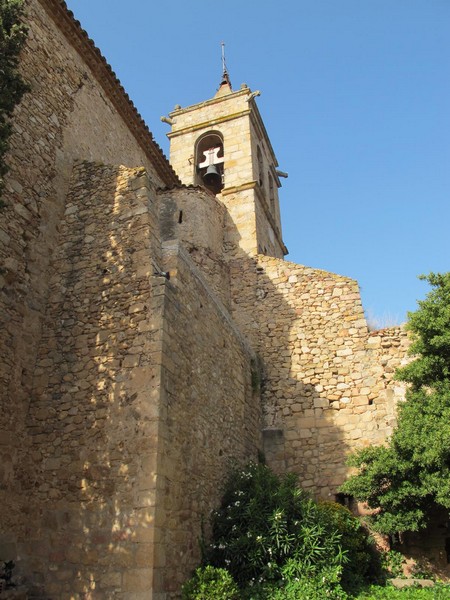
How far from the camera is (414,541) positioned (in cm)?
888

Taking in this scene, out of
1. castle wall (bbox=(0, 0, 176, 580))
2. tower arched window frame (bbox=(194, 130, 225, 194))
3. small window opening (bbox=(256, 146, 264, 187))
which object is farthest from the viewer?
small window opening (bbox=(256, 146, 264, 187))

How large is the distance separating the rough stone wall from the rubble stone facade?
0.10ft

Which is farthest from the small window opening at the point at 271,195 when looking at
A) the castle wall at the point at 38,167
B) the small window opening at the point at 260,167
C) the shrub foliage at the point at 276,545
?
the shrub foliage at the point at 276,545

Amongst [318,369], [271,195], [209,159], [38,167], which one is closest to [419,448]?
[318,369]

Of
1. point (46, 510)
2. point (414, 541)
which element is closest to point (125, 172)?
point (46, 510)

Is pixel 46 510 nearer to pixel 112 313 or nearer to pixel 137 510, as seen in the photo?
pixel 137 510

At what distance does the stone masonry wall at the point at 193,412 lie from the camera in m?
5.93

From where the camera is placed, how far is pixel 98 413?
6.28 metres

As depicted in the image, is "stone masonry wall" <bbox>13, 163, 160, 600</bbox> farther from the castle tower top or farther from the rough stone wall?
the castle tower top

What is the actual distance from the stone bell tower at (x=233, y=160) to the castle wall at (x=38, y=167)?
469cm

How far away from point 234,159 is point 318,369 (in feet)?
26.8

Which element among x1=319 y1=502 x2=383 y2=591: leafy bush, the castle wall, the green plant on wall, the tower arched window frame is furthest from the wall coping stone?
x1=319 y1=502 x2=383 y2=591: leafy bush

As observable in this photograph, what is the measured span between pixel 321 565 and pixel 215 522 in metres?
1.52

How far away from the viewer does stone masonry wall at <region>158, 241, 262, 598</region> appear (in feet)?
19.4
